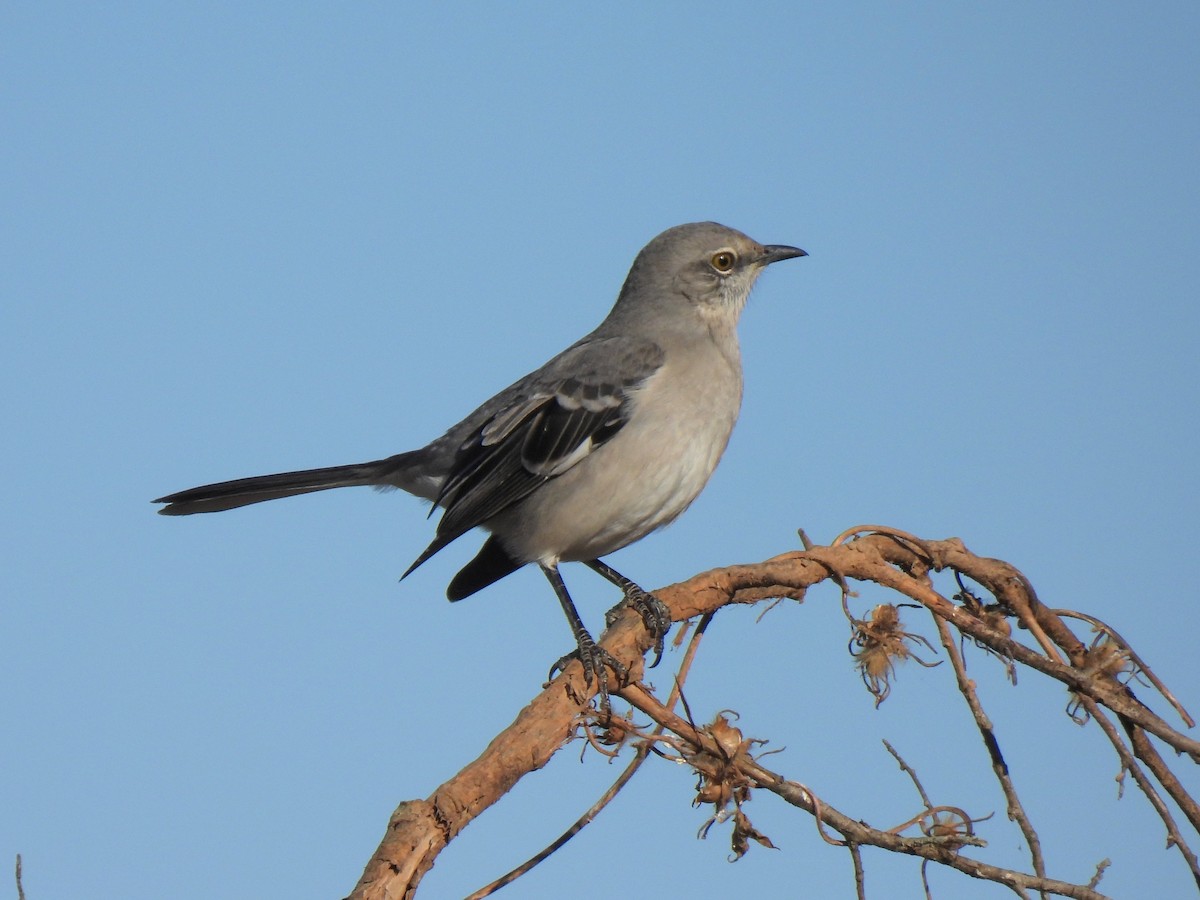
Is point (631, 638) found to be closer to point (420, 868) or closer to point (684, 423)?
point (420, 868)

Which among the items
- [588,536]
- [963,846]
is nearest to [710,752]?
[963,846]

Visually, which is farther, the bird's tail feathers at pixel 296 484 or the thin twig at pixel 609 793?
the bird's tail feathers at pixel 296 484

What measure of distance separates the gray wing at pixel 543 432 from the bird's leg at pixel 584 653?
1.35 feet

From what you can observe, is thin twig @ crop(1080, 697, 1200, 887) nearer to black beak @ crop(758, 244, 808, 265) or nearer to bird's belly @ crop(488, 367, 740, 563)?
bird's belly @ crop(488, 367, 740, 563)

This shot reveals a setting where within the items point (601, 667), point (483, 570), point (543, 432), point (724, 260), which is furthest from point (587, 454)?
point (601, 667)

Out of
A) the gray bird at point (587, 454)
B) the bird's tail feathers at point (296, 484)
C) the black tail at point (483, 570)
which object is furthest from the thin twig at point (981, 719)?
the bird's tail feathers at point (296, 484)

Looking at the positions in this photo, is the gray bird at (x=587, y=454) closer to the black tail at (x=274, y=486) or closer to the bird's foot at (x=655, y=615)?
the black tail at (x=274, y=486)

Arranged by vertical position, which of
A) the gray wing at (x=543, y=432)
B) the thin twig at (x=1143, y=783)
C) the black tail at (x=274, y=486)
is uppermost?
the black tail at (x=274, y=486)

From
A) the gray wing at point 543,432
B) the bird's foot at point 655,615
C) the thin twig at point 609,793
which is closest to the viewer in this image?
the thin twig at point 609,793

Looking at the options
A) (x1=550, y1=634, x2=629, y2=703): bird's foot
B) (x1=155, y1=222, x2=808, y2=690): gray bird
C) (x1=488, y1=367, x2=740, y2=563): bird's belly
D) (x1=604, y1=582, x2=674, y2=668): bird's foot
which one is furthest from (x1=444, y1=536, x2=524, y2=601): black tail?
(x1=550, y1=634, x2=629, y2=703): bird's foot

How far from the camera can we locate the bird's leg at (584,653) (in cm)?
307

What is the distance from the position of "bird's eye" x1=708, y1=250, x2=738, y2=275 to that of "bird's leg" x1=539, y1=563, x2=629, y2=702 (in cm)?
185

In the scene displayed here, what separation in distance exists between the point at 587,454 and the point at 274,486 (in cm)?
155

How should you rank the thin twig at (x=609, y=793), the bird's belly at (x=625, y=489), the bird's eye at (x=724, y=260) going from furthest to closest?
the bird's eye at (x=724, y=260) → the bird's belly at (x=625, y=489) → the thin twig at (x=609, y=793)
